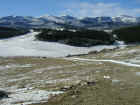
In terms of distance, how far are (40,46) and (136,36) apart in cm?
7920

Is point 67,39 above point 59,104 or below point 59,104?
above

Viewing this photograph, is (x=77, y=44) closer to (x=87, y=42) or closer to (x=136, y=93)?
(x=87, y=42)

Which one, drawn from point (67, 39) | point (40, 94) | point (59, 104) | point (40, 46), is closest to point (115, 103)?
point (59, 104)

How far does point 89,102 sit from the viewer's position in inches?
598

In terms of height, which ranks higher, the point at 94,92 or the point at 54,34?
the point at 54,34

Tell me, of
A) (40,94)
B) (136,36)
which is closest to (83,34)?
(136,36)

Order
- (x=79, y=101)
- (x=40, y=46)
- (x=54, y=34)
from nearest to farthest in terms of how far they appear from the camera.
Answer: (x=79, y=101) < (x=40, y=46) < (x=54, y=34)

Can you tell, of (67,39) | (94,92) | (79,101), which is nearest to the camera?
(79,101)

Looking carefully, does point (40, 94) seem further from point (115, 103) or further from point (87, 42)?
point (87, 42)

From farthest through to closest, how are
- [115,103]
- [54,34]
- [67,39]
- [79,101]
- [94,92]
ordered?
[54,34] < [67,39] < [94,92] < [79,101] < [115,103]

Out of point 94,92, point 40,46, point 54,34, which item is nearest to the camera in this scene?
point 94,92

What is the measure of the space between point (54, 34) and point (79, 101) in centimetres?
14038

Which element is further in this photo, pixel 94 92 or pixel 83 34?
pixel 83 34

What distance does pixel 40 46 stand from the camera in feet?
426
